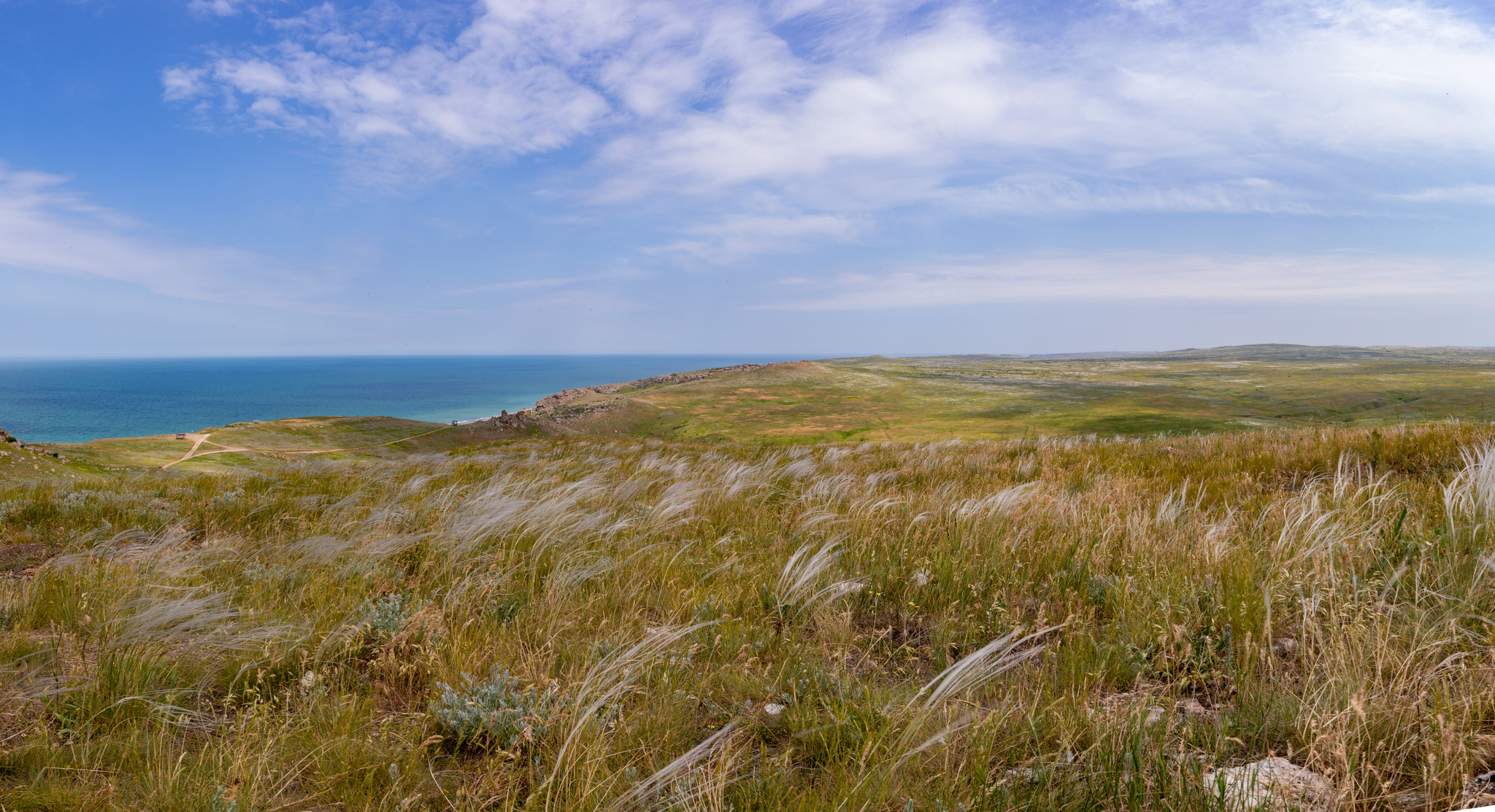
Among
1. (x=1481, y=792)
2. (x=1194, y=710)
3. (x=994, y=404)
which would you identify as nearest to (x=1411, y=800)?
(x=1481, y=792)

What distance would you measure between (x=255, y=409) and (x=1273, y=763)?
668ft

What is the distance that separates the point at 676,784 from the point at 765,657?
98 centimetres

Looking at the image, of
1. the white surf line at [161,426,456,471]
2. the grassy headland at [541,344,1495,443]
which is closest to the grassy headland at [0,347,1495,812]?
the grassy headland at [541,344,1495,443]

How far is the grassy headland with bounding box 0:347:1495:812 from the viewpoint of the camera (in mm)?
1774

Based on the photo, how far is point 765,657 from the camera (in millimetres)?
2688

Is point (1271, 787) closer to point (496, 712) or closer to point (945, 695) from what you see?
point (945, 695)

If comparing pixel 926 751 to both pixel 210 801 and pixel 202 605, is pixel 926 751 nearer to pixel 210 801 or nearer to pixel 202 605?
pixel 210 801

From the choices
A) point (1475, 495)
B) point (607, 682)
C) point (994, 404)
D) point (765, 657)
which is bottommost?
point (994, 404)

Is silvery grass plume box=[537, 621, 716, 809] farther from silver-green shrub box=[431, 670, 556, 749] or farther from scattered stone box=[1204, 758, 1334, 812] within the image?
scattered stone box=[1204, 758, 1334, 812]

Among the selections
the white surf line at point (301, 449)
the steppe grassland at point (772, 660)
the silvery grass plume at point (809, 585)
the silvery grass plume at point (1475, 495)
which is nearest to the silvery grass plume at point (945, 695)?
the steppe grassland at point (772, 660)

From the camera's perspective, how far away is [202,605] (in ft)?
10.4

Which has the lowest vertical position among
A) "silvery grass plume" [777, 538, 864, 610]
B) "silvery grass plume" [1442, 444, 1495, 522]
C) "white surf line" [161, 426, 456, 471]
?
"white surf line" [161, 426, 456, 471]

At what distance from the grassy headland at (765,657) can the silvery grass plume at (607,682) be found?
2 centimetres

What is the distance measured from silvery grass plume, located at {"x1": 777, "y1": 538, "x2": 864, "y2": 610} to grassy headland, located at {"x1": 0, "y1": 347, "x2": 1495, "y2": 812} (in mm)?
28
